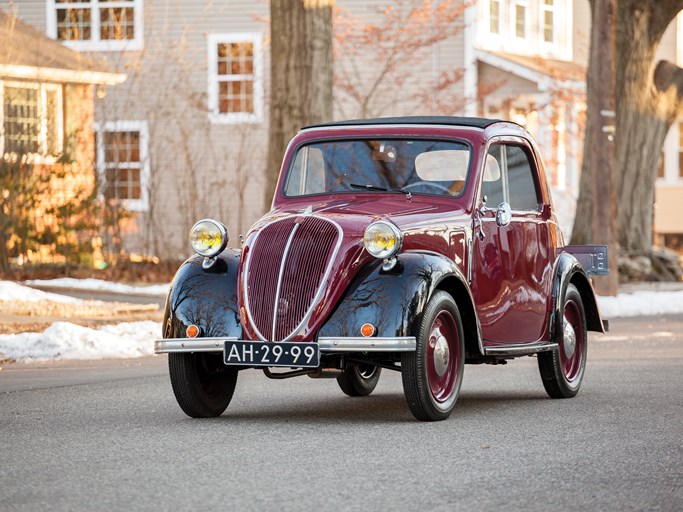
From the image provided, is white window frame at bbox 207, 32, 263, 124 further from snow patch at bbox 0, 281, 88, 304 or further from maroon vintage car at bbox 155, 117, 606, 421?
maroon vintage car at bbox 155, 117, 606, 421

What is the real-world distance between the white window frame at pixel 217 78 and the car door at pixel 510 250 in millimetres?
22497

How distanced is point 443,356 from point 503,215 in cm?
143

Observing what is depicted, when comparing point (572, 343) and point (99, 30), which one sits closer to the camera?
point (572, 343)

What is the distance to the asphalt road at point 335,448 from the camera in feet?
20.5

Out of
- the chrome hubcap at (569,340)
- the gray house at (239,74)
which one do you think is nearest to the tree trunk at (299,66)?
the chrome hubcap at (569,340)

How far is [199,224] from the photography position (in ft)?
30.4

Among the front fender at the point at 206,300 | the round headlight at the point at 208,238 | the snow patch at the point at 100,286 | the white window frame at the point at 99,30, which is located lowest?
the snow patch at the point at 100,286

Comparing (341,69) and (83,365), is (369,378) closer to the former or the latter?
(83,365)

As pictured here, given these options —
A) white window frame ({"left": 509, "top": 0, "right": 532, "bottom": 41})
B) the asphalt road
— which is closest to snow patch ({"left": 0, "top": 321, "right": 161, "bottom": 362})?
the asphalt road

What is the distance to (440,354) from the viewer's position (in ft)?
28.9

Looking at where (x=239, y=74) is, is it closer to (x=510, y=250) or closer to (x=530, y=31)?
(x=530, y=31)

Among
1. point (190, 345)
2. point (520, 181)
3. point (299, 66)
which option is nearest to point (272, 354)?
point (190, 345)

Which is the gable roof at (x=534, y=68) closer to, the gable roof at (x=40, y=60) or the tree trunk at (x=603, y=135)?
the gable roof at (x=40, y=60)

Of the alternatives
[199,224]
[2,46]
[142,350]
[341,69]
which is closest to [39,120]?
[2,46]
